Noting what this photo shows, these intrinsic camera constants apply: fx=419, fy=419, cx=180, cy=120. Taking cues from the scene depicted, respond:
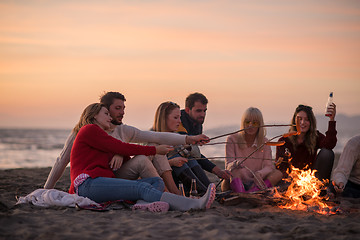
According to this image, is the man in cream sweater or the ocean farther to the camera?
the ocean

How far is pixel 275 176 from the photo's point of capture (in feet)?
18.9

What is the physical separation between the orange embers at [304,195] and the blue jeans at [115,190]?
1554 millimetres

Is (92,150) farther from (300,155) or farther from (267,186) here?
(300,155)

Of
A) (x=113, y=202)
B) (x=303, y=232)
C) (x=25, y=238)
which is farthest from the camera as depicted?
(x=113, y=202)

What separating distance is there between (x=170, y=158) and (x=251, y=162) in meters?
1.24

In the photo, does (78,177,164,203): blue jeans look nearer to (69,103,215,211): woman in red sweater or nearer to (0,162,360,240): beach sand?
(69,103,215,211): woman in red sweater

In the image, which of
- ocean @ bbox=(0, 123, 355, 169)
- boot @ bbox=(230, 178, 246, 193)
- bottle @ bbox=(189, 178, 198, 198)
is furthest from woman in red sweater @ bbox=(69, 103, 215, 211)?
boot @ bbox=(230, 178, 246, 193)

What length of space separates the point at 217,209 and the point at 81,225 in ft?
5.14

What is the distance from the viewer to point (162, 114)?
5.62m

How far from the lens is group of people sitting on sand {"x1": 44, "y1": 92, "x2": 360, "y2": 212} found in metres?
4.45

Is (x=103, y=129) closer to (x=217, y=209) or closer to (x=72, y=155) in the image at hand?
(x=72, y=155)

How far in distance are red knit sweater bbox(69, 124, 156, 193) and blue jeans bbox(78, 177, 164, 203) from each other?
0.12 metres

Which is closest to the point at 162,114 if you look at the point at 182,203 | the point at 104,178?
the point at 104,178

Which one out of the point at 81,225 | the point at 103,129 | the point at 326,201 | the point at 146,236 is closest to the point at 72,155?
the point at 103,129
